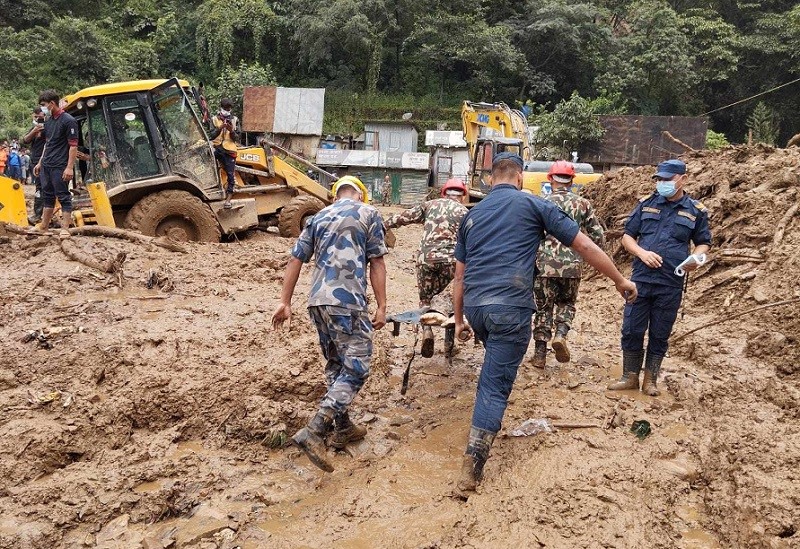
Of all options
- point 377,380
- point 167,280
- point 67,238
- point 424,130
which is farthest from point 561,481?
point 424,130

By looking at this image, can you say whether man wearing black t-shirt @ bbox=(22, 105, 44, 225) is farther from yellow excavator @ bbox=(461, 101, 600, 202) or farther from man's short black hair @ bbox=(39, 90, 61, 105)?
yellow excavator @ bbox=(461, 101, 600, 202)

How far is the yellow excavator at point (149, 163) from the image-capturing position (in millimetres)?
8805

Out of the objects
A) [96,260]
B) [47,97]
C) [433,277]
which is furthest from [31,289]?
[433,277]

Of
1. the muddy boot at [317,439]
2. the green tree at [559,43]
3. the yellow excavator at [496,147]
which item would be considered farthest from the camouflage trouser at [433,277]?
the green tree at [559,43]

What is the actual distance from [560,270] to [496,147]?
37.1 feet

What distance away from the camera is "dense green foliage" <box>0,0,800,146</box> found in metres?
30.2

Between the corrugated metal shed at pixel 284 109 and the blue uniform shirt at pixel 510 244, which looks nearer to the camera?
the blue uniform shirt at pixel 510 244

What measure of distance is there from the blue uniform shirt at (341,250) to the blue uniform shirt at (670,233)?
1.96m

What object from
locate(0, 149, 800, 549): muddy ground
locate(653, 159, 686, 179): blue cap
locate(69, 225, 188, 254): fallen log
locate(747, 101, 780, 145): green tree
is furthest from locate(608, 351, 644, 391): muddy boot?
locate(747, 101, 780, 145): green tree

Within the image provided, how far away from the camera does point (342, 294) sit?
3.57 m

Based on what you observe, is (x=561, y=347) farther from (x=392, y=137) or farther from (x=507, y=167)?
(x=392, y=137)

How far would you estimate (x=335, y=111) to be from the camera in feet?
105

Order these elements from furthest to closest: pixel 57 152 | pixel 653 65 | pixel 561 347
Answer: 1. pixel 653 65
2. pixel 57 152
3. pixel 561 347

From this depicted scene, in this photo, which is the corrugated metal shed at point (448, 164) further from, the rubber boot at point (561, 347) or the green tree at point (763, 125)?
the rubber boot at point (561, 347)
